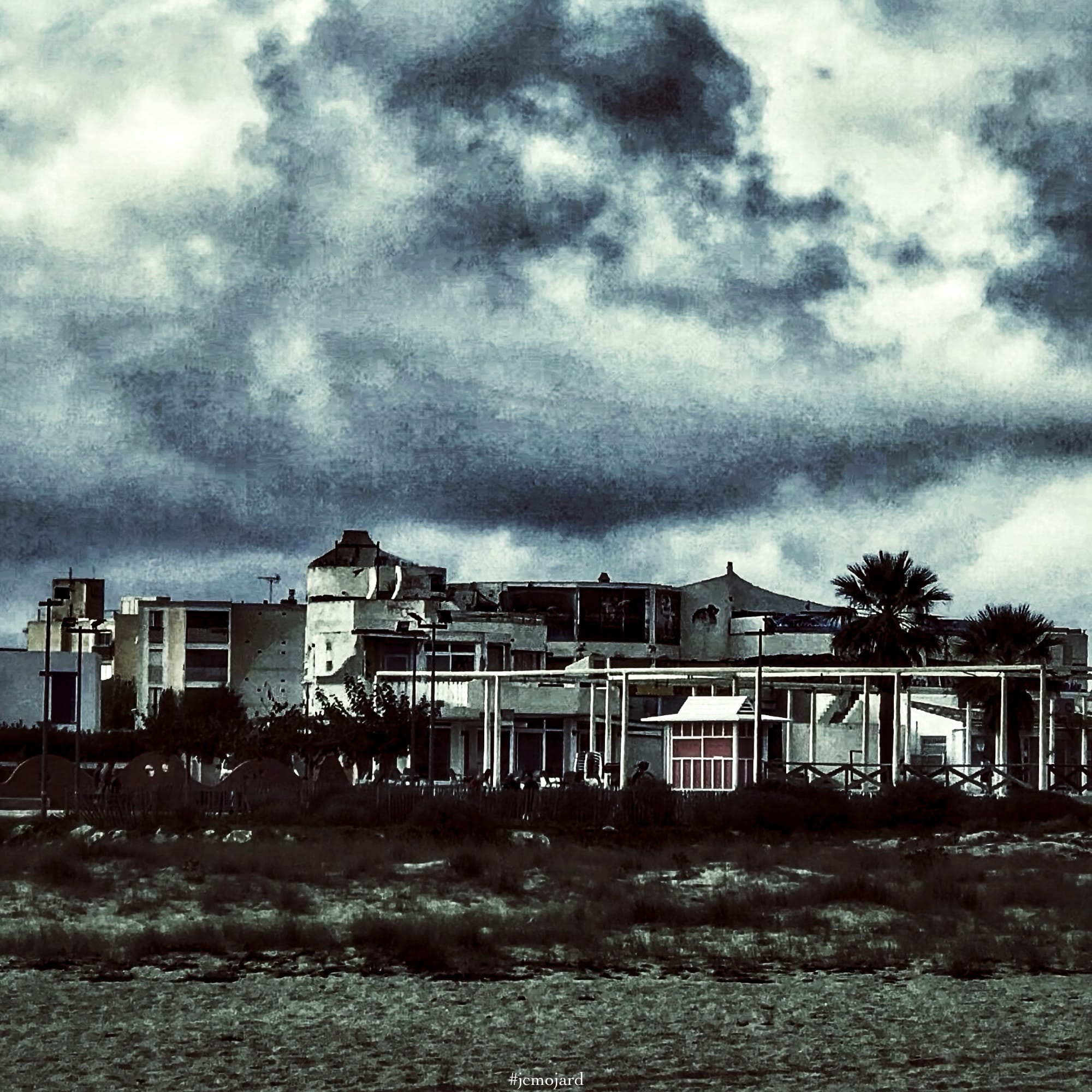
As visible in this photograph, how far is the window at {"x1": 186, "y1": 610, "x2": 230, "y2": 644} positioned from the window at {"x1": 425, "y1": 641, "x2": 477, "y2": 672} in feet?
92.9

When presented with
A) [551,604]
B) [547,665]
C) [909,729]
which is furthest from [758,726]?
[551,604]

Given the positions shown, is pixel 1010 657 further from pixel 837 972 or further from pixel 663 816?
pixel 837 972

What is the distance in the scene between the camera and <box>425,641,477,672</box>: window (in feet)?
344

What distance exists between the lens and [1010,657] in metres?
74.6

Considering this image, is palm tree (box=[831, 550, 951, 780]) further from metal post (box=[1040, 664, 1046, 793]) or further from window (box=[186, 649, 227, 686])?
window (box=[186, 649, 227, 686])

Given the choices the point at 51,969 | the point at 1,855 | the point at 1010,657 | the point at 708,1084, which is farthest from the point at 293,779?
the point at 708,1084

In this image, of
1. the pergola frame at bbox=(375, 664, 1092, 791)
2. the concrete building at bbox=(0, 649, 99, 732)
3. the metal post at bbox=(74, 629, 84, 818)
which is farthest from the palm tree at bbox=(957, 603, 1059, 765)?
the concrete building at bbox=(0, 649, 99, 732)

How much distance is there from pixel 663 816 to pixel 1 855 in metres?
15.4

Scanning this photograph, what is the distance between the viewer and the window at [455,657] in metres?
105

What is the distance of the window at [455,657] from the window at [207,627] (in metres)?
28.3

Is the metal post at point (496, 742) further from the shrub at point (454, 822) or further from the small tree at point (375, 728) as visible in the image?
the shrub at point (454, 822)

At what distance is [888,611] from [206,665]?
67.4 m

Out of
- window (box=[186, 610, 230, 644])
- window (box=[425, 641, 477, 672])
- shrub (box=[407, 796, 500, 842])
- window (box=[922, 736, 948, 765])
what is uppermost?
window (box=[186, 610, 230, 644])

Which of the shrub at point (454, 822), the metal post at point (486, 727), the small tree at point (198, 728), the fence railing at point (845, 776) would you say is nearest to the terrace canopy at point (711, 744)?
the fence railing at point (845, 776)
